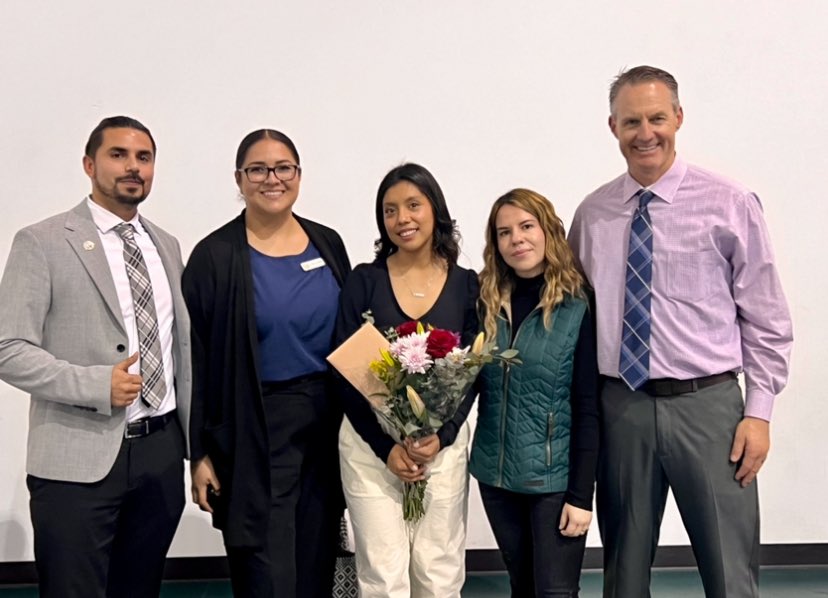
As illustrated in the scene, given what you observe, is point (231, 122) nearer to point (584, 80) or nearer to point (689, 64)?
point (584, 80)

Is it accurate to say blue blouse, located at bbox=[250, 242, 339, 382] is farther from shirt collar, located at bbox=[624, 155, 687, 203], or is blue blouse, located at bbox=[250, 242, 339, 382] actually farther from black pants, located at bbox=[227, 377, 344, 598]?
shirt collar, located at bbox=[624, 155, 687, 203]

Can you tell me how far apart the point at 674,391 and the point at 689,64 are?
2357 mm

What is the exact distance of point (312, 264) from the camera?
2.37 m

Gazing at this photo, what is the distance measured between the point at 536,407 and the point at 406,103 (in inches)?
85.6

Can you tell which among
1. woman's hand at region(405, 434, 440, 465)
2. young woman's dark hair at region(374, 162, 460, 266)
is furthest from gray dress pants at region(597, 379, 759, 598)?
young woman's dark hair at region(374, 162, 460, 266)

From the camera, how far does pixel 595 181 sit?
3.81 metres

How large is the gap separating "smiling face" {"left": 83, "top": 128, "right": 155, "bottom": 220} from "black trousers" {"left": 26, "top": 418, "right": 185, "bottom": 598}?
77 centimetres

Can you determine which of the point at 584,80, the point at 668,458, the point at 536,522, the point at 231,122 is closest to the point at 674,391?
the point at 668,458

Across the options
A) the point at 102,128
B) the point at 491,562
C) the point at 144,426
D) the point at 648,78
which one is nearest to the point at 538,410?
the point at 648,78

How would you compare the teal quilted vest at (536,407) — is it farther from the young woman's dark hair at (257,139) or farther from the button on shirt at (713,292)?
the young woman's dark hair at (257,139)

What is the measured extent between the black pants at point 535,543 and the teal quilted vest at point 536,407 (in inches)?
2.9

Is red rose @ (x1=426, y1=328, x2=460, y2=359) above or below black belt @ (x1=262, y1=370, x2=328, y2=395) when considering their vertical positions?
above

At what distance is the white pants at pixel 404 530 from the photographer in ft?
6.91

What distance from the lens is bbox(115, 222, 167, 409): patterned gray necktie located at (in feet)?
7.20
